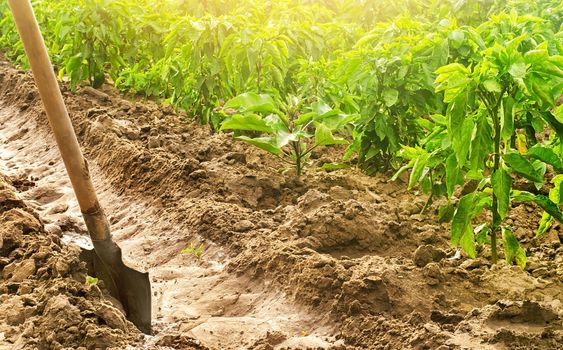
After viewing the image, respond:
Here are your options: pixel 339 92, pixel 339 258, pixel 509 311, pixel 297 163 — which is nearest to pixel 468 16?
pixel 339 92

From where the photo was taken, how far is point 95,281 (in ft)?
11.3

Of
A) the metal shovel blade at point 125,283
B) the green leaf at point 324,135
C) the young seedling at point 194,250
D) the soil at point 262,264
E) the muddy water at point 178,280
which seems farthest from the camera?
the green leaf at point 324,135

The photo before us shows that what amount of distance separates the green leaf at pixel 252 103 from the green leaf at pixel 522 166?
1893mm

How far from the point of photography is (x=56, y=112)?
3.38m

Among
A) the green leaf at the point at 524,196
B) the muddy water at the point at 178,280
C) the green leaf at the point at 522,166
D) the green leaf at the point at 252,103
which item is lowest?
the muddy water at the point at 178,280

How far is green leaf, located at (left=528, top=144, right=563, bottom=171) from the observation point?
3.18 meters

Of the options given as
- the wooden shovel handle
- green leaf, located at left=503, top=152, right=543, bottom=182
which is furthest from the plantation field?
the wooden shovel handle

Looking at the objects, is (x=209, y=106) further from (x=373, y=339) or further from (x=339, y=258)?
(x=373, y=339)

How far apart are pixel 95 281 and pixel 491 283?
6.07ft

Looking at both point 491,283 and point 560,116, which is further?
point 491,283

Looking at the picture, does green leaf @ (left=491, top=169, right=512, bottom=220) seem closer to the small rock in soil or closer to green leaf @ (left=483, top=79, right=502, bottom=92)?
green leaf @ (left=483, top=79, right=502, bottom=92)

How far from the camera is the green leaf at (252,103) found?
187 inches

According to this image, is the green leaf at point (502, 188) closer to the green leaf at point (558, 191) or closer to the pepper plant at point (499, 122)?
the pepper plant at point (499, 122)

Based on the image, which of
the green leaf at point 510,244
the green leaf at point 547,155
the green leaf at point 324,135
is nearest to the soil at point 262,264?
the green leaf at point 510,244
